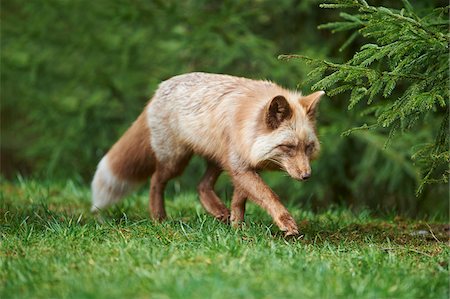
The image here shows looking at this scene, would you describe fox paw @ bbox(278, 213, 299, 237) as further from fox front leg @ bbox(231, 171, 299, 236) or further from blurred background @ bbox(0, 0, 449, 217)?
blurred background @ bbox(0, 0, 449, 217)

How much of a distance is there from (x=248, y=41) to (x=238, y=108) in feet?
13.7

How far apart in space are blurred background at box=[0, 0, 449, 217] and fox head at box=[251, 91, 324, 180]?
3.15 metres

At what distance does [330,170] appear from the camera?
1080 cm

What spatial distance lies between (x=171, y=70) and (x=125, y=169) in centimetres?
424

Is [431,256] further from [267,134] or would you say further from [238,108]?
[238,108]

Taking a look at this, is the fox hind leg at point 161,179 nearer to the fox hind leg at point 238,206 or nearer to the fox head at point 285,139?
the fox hind leg at point 238,206

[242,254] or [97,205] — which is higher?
[242,254]

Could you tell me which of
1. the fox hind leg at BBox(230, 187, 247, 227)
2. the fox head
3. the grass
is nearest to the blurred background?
the fox hind leg at BBox(230, 187, 247, 227)

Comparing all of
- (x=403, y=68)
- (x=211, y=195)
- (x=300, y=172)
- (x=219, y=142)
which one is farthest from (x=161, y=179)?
(x=403, y=68)

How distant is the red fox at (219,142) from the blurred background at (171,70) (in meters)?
2.28

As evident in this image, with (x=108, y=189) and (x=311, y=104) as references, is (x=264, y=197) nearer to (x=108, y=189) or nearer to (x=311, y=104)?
(x=311, y=104)

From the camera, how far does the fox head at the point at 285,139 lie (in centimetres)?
579

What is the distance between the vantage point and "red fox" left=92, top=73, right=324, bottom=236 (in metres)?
5.86

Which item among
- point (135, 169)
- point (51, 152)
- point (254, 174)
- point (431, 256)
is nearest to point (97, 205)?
point (135, 169)
